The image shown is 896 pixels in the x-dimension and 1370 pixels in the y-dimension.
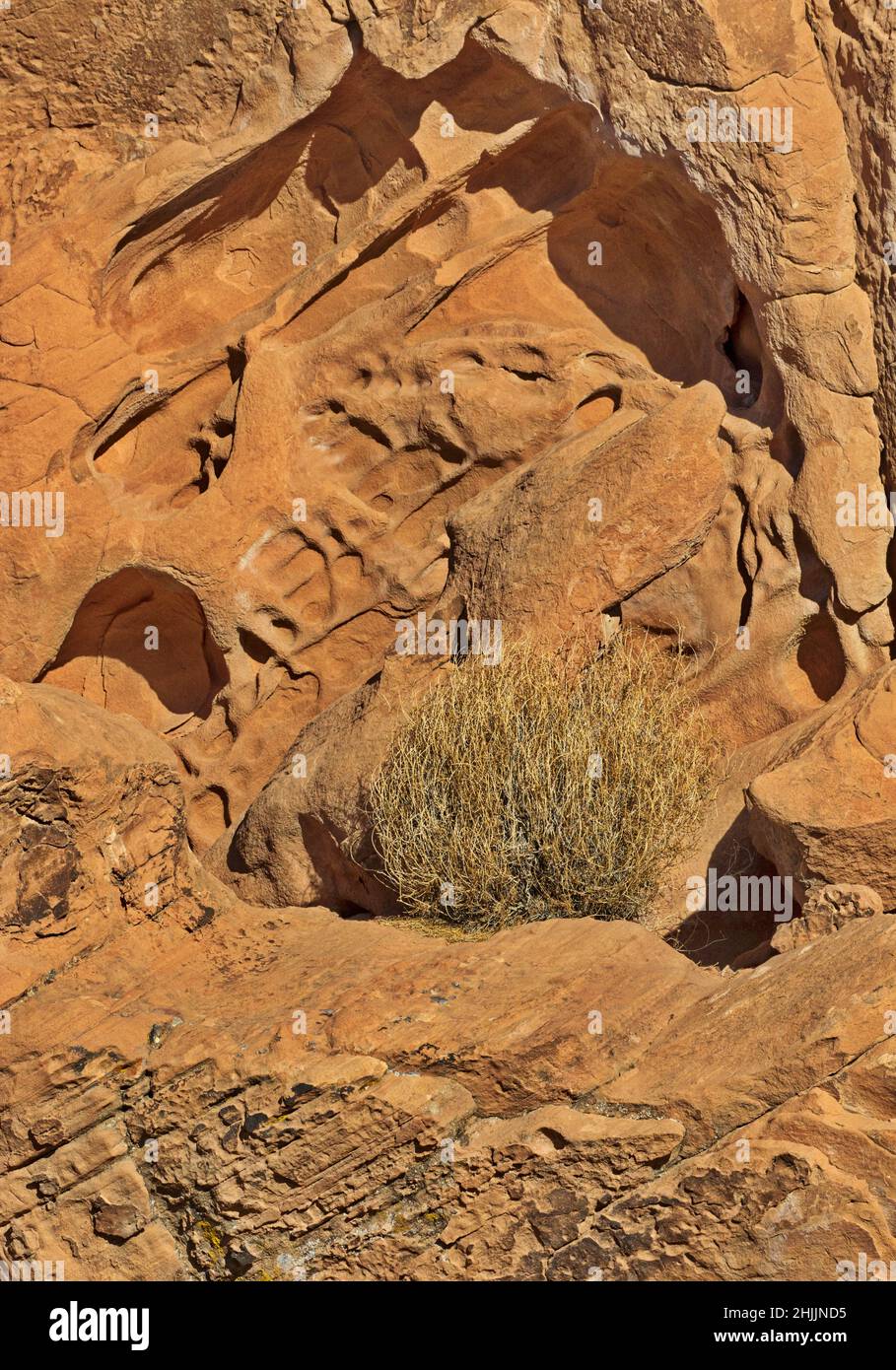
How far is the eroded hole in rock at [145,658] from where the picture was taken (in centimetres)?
814

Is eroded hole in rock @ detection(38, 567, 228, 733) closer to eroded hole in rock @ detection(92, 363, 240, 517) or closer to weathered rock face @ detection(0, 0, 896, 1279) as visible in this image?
weathered rock face @ detection(0, 0, 896, 1279)

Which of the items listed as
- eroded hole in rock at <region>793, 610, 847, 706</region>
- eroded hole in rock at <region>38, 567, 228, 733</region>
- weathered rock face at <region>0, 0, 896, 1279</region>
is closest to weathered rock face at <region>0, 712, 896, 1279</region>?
weathered rock face at <region>0, 0, 896, 1279</region>

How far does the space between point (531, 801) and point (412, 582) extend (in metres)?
1.79

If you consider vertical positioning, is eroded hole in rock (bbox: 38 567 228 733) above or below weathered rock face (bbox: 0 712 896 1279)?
above

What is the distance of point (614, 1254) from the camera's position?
4.96m

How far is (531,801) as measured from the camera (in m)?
6.42

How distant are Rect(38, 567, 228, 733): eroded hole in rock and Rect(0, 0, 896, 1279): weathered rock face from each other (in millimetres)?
21

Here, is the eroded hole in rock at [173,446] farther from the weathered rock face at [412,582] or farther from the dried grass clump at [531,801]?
the dried grass clump at [531,801]

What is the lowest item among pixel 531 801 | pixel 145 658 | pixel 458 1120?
pixel 458 1120

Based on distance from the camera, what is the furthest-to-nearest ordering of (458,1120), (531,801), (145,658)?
(145,658)
(531,801)
(458,1120)

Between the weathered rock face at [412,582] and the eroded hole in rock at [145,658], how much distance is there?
0.02 m

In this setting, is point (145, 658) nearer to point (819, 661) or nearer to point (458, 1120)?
point (819, 661)

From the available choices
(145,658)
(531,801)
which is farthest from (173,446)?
(531,801)

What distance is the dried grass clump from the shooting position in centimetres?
640
